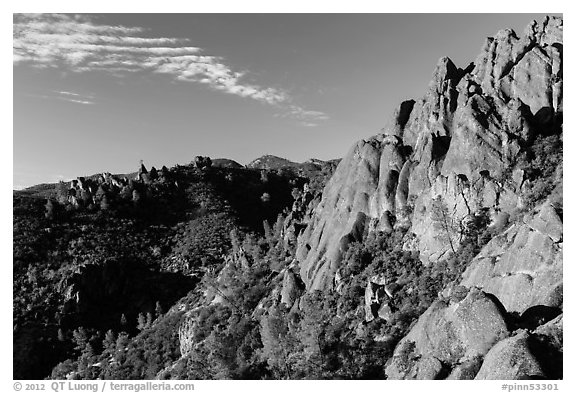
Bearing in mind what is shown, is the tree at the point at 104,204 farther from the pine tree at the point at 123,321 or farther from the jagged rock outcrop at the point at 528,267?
the jagged rock outcrop at the point at 528,267

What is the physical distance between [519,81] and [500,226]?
28.7 metres

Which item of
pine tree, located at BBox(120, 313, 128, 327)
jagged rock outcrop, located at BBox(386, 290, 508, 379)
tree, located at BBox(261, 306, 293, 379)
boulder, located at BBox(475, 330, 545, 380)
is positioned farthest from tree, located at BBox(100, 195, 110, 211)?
boulder, located at BBox(475, 330, 545, 380)

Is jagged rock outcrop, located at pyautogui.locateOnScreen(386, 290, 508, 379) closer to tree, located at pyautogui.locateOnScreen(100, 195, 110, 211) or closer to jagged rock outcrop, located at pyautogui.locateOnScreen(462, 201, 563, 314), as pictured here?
jagged rock outcrop, located at pyautogui.locateOnScreen(462, 201, 563, 314)

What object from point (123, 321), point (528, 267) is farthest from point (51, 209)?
point (528, 267)

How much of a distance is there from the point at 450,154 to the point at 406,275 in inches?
803

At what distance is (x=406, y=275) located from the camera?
2445 inches

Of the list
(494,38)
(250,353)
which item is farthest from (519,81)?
(250,353)

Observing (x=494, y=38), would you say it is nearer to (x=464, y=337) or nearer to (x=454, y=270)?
(x=454, y=270)

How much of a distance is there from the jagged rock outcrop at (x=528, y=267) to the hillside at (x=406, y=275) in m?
0.15

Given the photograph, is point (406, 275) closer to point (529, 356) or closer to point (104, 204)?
point (529, 356)

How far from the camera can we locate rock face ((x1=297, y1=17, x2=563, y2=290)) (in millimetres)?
61062

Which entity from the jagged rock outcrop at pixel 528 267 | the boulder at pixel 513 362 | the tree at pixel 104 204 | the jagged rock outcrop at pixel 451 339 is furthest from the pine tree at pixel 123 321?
the boulder at pixel 513 362

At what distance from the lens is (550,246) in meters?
40.4

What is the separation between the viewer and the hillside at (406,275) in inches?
1561
